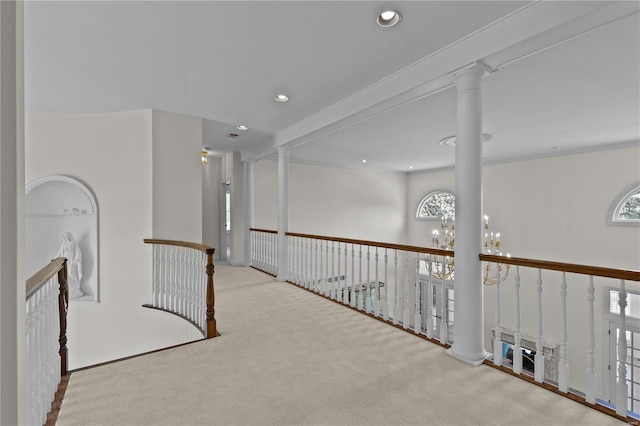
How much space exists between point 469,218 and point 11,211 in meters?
2.71

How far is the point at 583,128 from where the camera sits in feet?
15.6

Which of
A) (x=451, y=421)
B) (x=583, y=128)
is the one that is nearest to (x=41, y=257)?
(x=451, y=421)

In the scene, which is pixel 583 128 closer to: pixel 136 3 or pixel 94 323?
pixel 136 3

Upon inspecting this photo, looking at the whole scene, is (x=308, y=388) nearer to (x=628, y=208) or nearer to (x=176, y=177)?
(x=176, y=177)

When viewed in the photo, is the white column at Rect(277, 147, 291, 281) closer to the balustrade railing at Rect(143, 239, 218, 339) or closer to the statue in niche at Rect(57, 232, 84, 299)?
the balustrade railing at Rect(143, 239, 218, 339)

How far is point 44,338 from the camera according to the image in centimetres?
180

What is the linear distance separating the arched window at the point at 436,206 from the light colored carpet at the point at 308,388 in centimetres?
669

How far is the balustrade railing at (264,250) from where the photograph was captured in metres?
5.88

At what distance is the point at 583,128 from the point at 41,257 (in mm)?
8427

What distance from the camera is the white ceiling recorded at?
7.00 feet

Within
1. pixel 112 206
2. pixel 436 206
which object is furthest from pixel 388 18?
pixel 436 206

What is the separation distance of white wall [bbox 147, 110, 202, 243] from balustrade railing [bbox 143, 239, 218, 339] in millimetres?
421

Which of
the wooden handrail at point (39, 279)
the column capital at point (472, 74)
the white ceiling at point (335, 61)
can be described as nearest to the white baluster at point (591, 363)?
the column capital at point (472, 74)

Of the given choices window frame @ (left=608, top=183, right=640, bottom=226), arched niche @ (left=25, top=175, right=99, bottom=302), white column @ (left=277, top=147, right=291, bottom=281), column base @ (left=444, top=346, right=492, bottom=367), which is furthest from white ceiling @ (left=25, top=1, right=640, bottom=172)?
column base @ (left=444, top=346, right=492, bottom=367)
